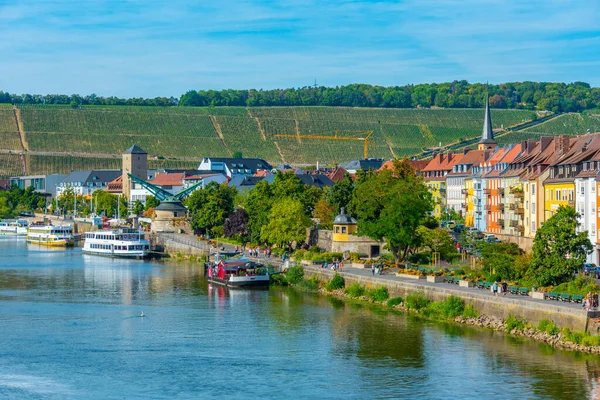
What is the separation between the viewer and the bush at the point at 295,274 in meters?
62.8

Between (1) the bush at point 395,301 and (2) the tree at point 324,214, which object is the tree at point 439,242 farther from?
(2) the tree at point 324,214

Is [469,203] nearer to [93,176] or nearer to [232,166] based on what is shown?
[232,166]

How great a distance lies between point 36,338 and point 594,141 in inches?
1267

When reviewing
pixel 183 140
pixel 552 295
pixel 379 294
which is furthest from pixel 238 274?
pixel 183 140

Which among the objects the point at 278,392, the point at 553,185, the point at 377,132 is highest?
the point at 377,132

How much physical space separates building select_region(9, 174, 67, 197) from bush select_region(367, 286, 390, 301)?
422 ft

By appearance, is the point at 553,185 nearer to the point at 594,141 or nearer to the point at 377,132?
the point at 594,141

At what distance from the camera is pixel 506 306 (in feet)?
140

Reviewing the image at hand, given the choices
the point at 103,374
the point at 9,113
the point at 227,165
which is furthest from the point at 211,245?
the point at 9,113

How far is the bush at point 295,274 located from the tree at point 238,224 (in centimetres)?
2344

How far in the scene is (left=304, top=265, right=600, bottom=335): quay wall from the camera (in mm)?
38125

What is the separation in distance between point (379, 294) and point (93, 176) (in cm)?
12242

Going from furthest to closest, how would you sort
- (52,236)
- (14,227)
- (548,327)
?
(14,227)
(52,236)
(548,327)

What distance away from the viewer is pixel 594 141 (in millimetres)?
59188
